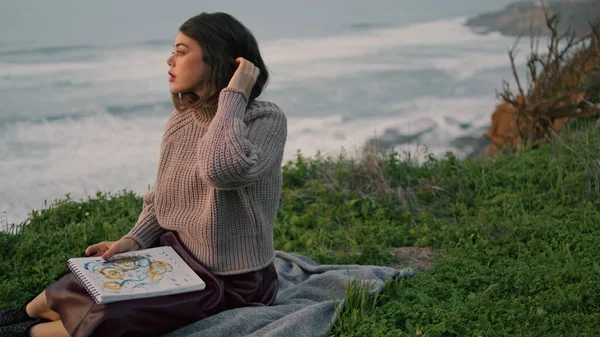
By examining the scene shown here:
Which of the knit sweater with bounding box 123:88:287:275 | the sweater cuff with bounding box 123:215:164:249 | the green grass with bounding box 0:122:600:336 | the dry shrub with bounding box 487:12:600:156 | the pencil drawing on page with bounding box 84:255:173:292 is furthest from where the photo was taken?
the dry shrub with bounding box 487:12:600:156

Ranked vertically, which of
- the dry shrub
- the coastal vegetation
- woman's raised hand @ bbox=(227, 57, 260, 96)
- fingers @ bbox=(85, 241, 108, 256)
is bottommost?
the coastal vegetation

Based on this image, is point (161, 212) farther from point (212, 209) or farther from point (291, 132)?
point (291, 132)

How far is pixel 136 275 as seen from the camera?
3.04 meters

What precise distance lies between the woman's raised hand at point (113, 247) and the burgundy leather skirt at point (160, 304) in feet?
0.45

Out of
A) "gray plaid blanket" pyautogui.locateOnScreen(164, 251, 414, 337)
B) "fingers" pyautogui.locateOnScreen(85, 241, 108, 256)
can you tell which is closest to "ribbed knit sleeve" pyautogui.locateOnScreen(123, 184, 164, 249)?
"fingers" pyautogui.locateOnScreen(85, 241, 108, 256)

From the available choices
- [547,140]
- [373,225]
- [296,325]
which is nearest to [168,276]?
[296,325]

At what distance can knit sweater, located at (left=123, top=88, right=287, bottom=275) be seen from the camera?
3051mm

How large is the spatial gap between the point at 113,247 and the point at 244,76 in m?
0.92

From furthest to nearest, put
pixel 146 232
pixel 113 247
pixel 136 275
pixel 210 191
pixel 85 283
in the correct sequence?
pixel 146 232, pixel 113 247, pixel 210 191, pixel 136 275, pixel 85 283

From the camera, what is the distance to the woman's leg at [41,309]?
10.3ft

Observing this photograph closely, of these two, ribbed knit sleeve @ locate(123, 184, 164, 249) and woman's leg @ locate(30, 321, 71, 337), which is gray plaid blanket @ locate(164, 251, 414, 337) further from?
ribbed knit sleeve @ locate(123, 184, 164, 249)

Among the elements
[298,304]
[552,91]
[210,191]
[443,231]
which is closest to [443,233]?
[443,231]

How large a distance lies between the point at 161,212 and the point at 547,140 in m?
4.35

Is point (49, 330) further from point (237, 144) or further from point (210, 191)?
point (237, 144)
